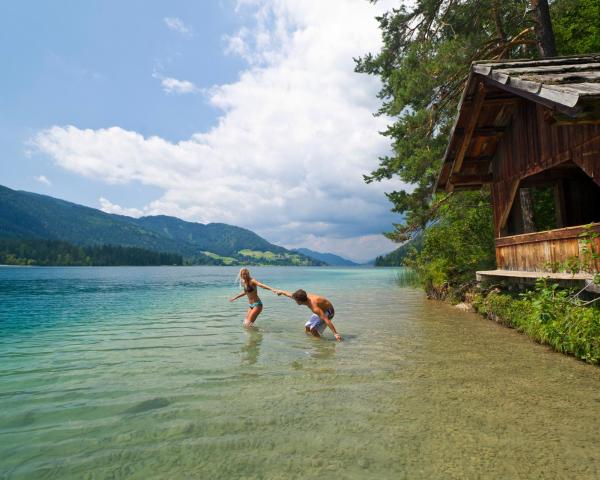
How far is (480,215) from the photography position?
2022 centimetres

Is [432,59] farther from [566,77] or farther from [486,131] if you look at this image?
[566,77]

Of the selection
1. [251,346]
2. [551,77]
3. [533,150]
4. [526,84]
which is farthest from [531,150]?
[251,346]

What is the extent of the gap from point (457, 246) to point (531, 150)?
10.7 m

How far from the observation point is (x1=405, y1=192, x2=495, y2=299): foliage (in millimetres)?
19953

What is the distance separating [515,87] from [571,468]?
22.2 feet

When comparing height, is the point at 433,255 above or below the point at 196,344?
above

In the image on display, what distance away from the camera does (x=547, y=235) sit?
10.0 meters

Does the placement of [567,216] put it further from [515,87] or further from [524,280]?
[515,87]

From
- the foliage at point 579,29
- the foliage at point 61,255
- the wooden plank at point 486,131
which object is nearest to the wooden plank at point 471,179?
the wooden plank at point 486,131

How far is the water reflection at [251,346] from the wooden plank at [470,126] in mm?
9312

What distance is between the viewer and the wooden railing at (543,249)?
27.9ft

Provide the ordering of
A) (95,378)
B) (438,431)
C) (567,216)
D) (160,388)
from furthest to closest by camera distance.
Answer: (567,216) → (95,378) → (160,388) → (438,431)

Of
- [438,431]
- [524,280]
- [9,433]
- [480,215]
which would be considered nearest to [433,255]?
[480,215]

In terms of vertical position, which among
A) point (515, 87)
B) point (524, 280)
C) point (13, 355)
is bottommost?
point (13, 355)
